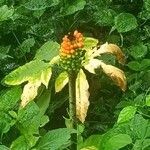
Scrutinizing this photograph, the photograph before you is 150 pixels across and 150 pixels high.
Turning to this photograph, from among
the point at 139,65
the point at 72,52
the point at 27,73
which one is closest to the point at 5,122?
the point at 27,73

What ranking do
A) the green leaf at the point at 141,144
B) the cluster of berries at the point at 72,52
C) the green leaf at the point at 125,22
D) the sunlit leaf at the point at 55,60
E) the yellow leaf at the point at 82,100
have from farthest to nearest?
the green leaf at the point at 125,22 < the sunlit leaf at the point at 55,60 < the yellow leaf at the point at 82,100 < the cluster of berries at the point at 72,52 < the green leaf at the point at 141,144

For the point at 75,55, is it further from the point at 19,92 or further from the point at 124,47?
the point at 124,47

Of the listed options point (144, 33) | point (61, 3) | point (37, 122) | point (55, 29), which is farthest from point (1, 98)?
point (144, 33)

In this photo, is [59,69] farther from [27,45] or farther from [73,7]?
[73,7]

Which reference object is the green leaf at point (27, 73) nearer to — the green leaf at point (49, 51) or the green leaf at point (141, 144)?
the green leaf at point (49, 51)

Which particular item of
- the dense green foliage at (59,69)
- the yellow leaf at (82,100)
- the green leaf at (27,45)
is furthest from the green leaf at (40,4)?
the yellow leaf at (82,100)

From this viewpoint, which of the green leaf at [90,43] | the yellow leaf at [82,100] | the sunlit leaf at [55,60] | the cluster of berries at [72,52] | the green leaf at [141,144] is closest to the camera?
the green leaf at [141,144]
